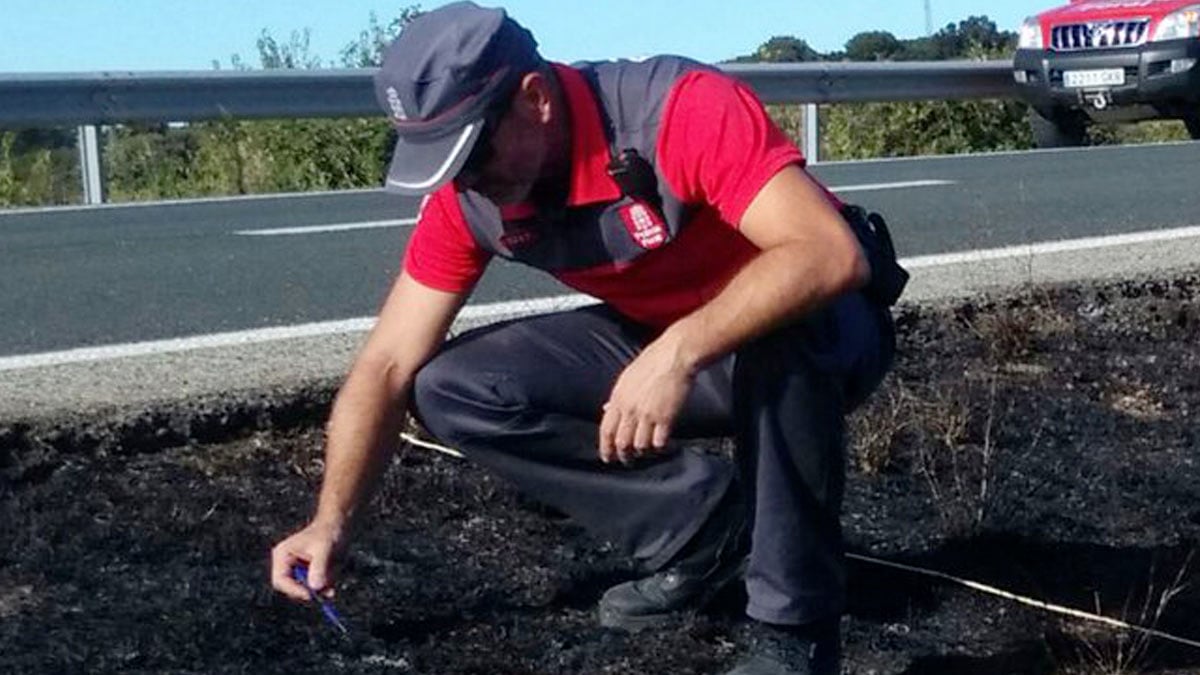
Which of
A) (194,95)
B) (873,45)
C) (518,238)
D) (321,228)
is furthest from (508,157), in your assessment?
(873,45)

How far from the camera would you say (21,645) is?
9.98 feet

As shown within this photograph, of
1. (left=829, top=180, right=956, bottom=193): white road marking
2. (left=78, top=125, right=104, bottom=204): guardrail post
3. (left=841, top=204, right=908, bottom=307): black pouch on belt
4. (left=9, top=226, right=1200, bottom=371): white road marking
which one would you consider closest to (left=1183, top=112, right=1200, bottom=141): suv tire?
(left=829, top=180, right=956, bottom=193): white road marking

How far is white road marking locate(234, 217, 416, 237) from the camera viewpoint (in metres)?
8.65

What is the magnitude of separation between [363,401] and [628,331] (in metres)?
0.40


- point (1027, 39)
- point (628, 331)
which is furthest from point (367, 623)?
point (1027, 39)

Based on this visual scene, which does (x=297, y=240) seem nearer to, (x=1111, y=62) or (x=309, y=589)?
(x=309, y=589)

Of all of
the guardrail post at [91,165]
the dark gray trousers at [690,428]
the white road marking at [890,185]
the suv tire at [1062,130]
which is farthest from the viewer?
the suv tire at [1062,130]

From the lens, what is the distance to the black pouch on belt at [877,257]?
2.93m

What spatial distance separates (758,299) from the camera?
2.69 meters

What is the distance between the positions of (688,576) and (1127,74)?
42.1 feet

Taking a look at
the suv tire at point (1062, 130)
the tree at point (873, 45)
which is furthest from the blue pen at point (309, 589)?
the tree at point (873, 45)

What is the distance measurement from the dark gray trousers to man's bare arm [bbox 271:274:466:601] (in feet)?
0.12

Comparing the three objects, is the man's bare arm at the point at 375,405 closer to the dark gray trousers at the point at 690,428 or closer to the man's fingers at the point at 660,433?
the dark gray trousers at the point at 690,428

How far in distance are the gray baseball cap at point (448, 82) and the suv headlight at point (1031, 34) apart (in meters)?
13.8
